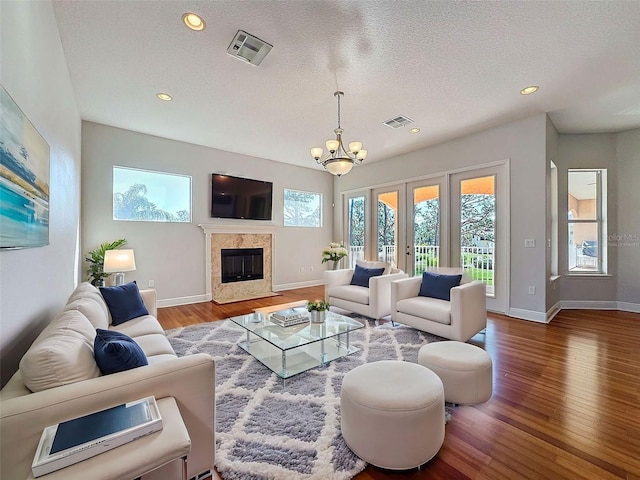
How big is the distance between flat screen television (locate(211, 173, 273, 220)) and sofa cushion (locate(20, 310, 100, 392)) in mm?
4165

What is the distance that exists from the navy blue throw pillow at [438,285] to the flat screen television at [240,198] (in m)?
3.70

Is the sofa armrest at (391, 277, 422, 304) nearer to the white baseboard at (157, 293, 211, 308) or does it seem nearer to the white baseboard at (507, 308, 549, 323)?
the white baseboard at (507, 308, 549, 323)

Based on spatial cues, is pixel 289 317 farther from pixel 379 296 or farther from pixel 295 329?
pixel 379 296

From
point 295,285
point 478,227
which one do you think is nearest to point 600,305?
point 478,227

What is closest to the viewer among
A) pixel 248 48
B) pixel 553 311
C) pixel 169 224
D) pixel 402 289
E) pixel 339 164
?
pixel 248 48

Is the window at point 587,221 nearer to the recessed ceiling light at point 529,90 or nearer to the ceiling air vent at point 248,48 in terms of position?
the recessed ceiling light at point 529,90

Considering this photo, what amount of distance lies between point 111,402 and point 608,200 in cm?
679

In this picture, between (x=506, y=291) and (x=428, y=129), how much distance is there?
281 centimetres

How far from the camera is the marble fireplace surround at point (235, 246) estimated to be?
5238 millimetres

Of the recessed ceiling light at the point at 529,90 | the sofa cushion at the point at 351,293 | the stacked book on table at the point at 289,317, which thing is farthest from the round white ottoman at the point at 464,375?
the recessed ceiling light at the point at 529,90

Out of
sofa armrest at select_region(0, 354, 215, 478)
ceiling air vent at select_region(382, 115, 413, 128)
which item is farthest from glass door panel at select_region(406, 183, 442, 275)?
sofa armrest at select_region(0, 354, 215, 478)

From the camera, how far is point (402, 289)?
3547 millimetres

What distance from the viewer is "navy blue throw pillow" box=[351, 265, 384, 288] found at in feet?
13.7

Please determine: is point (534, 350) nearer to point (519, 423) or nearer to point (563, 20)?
point (519, 423)
